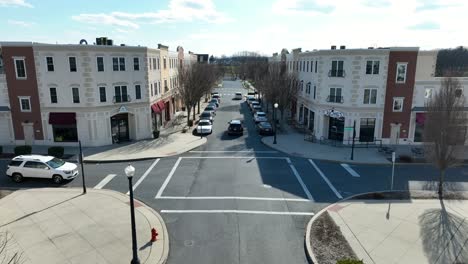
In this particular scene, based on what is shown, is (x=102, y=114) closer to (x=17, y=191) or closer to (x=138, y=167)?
(x=138, y=167)

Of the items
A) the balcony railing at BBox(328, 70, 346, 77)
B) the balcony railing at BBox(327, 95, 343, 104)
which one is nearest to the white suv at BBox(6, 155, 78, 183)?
the balcony railing at BBox(327, 95, 343, 104)

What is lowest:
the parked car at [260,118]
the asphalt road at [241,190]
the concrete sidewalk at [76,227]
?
the asphalt road at [241,190]

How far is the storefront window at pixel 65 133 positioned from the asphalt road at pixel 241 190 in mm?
6600

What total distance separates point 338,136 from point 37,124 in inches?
1152

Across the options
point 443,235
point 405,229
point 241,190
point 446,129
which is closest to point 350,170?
point 446,129

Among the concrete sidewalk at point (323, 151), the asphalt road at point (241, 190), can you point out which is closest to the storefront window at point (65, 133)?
the asphalt road at point (241, 190)

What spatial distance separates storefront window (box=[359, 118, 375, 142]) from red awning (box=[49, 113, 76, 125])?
90.1 ft

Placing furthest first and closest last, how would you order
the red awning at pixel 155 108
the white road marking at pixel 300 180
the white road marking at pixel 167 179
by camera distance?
the red awning at pixel 155 108 < the white road marking at pixel 167 179 < the white road marking at pixel 300 180

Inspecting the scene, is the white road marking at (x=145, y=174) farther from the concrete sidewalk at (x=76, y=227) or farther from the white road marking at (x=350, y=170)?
the white road marking at (x=350, y=170)

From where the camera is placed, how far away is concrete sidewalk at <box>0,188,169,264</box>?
1283 cm

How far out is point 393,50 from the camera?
2969 centimetres

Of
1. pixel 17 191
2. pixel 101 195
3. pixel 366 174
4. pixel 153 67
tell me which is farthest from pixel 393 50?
pixel 17 191

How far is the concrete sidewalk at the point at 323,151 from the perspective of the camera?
88.2 feet

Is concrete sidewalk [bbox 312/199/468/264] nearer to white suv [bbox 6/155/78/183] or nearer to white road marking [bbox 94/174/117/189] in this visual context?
white road marking [bbox 94/174/117/189]
